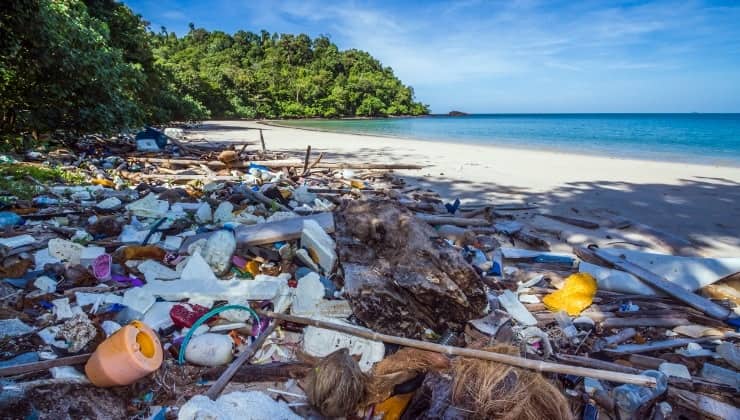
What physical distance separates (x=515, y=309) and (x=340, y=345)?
5.11ft

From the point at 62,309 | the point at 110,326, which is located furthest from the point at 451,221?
the point at 62,309

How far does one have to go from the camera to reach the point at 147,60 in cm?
1995

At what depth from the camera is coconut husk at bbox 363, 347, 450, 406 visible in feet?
6.84

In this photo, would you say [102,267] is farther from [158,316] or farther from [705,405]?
[705,405]

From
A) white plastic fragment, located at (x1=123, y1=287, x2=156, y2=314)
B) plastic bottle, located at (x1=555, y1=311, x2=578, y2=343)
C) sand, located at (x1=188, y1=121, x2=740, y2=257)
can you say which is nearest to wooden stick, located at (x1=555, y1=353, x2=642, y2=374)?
plastic bottle, located at (x1=555, y1=311, x2=578, y2=343)

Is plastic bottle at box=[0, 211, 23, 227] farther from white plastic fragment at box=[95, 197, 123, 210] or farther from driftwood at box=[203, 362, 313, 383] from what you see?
driftwood at box=[203, 362, 313, 383]

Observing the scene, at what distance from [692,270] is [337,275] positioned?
3447 mm

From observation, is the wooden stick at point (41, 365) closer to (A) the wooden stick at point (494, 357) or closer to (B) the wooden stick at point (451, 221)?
(A) the wooden stick at point (494, 357)

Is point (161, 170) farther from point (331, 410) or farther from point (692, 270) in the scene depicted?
point (692, 270)

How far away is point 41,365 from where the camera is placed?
79.6 inches

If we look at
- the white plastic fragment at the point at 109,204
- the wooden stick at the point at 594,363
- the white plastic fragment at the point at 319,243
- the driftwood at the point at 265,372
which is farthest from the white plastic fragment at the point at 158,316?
the white plastic fragment at the point at 109,204

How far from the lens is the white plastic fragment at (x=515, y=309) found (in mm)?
3043

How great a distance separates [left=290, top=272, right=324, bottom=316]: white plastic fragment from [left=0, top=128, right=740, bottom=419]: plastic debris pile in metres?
0.01

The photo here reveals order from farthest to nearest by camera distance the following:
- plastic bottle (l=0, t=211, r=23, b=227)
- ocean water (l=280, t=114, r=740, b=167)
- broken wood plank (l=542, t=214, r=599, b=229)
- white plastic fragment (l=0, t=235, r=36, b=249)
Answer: ocean water (l=280, t=114, r=740, b=167)
broken wood plank (l=542, t=214, r=599, b=229)
plastic bottle (l=0, t=211, r=23, b=227)
white plastic fragment (l=0, t=235, r=36, b=249)
